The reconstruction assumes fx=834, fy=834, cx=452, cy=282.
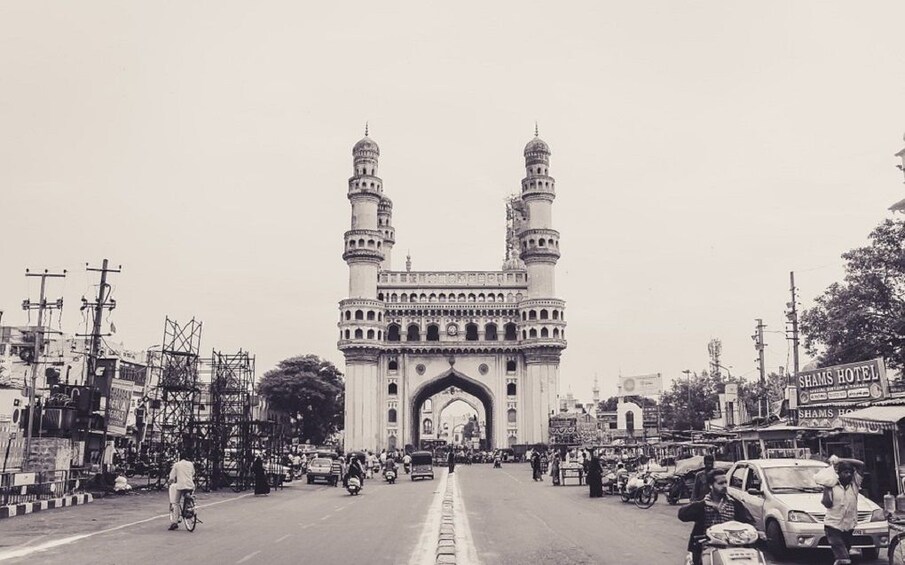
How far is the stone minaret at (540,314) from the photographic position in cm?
6738

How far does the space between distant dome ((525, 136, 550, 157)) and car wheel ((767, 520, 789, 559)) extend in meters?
63.3

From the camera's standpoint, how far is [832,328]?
93.5 ft

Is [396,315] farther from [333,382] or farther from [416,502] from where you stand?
[416,502]

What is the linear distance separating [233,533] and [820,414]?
17.2m

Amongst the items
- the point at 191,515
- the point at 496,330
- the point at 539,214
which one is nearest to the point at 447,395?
the point at 496,330

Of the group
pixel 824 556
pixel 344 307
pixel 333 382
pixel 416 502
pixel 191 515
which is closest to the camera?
pixel 824 556

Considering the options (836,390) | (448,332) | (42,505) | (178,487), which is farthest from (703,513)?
(448,332)

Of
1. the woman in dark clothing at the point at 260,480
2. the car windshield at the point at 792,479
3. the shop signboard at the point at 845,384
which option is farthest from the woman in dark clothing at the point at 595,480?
the car windshield at the point at 792,479

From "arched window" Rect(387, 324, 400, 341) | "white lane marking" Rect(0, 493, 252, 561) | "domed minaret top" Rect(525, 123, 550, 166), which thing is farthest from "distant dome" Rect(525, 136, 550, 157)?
"white lane marking" Rect(0, 493, 252, 561)

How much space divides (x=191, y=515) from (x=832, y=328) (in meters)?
22.4

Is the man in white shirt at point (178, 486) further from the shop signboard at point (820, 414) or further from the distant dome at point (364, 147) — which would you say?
the distant dome at point (364, 147)

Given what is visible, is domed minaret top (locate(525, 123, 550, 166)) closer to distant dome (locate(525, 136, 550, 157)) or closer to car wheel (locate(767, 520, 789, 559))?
distant dome (locate(525, 136, 550, 157))

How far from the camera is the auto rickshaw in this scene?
37.2 m

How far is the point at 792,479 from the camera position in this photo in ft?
40.2
